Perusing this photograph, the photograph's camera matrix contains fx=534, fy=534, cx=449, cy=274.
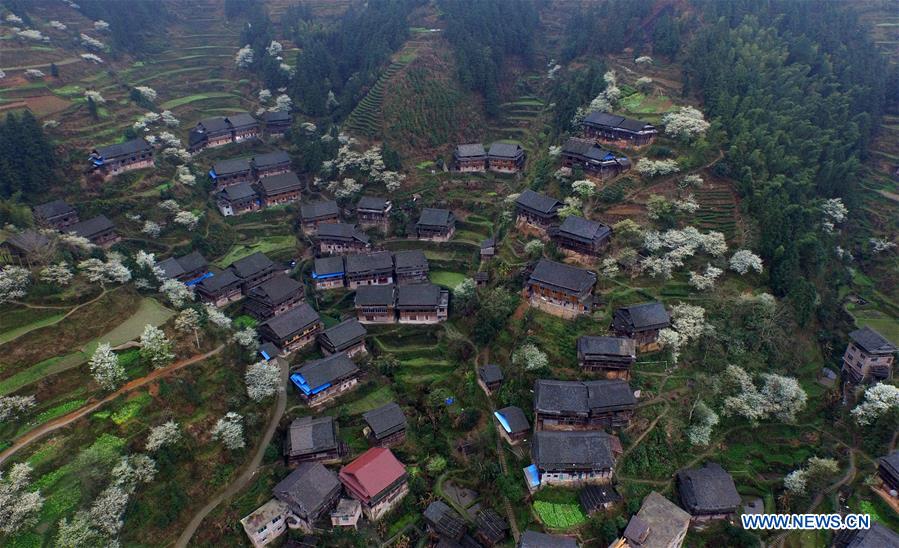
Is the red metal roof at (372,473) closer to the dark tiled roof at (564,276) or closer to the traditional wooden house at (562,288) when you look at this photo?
the traditional wooden house at (562,288)

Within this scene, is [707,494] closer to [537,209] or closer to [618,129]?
[537,209]

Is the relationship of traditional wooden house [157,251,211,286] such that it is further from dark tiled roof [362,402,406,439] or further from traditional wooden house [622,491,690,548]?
traditional wooden house [622,491,690,548]

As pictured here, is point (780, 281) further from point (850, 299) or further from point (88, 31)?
point (88, 31)

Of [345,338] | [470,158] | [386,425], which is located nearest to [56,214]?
[345,338]

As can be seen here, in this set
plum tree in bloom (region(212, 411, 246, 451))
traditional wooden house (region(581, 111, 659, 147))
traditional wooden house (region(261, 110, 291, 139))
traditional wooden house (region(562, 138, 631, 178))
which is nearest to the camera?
plum tree in bloom (region(212, 411, 246, 451))

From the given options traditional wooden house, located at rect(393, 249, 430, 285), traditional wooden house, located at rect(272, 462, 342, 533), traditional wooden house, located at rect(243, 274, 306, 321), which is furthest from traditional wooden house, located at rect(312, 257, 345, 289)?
traditional wooden house, located at rect(272, 462, 342, 533)
